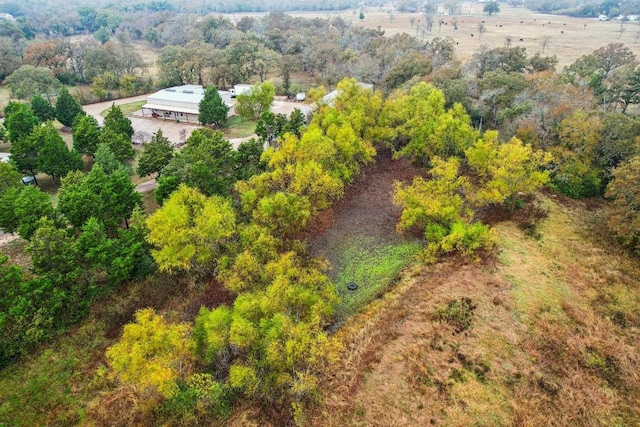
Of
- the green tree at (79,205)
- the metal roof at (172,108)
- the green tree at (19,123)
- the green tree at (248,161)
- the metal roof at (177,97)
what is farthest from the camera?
the metal roof at (177,97)

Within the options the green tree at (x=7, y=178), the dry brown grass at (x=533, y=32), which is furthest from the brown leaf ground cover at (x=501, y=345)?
the dry brown grass at (x=533, y=32)

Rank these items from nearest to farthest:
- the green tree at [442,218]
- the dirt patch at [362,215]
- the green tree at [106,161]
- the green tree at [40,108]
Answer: the green tree at [442,218] < the dirt patch at [362,215] < the green tree at [106,161] < the green tree at [40,108]

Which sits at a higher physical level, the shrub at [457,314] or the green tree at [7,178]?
the green tree at [7,178]

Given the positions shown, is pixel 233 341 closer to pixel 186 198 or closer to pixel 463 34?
pixel 186 198

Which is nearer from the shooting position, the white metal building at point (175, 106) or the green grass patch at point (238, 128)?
the green grass patch at point (238, 128)

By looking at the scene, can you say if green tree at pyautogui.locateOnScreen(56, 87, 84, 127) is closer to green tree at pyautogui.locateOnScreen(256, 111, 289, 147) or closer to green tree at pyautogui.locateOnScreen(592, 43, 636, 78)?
green tree at pyautogui.locateOnScreen(256, 111, 289, 147)

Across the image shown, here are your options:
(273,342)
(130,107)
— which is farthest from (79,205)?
(130,107)

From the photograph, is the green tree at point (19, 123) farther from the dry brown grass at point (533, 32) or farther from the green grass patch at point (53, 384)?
the dry brown grass at point (533, 32)

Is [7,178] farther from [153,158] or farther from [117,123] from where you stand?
[117,123]
